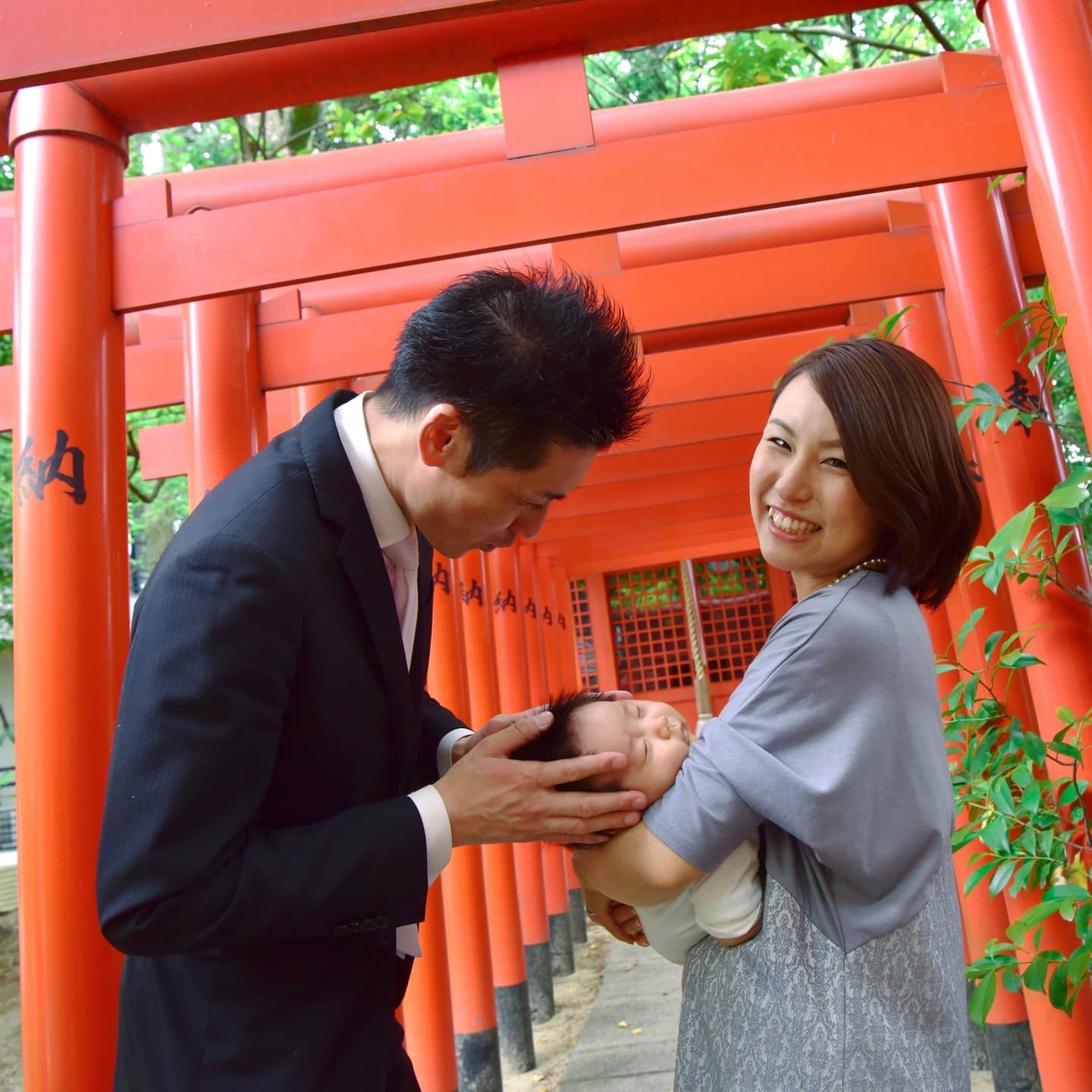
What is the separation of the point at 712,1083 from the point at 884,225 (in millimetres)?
4106

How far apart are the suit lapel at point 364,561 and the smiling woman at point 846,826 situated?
39 cm

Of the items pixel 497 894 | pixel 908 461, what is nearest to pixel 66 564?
pixel 908 461

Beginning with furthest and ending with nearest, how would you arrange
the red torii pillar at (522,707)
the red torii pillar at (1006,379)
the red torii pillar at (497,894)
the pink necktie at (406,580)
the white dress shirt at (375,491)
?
1. the red torii pillar at (522,707)
2. the red torii pillar at (497,894)
3. the red torii pillar at (1006,379)
4. the pink necktie at (406,580)
5. the white dress shirt at (375,491)

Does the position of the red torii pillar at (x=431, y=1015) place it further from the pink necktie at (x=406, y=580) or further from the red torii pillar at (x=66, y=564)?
the pink necktie at (x=406, y=580)

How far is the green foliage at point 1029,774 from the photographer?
10.00 feet

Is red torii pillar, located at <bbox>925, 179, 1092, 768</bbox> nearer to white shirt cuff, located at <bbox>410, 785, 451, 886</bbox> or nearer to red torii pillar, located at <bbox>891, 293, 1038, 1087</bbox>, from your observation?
red torii pillar, located at <bbox>891, 293, 1038, 1087</bbox>

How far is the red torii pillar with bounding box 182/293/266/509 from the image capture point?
164 inches

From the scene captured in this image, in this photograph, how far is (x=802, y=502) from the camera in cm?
175

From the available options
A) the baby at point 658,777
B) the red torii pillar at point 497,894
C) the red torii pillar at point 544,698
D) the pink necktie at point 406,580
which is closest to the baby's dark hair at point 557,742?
the baby at point 658,777

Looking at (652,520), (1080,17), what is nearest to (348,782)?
(1080,17)

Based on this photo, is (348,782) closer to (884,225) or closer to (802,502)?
(802,502)

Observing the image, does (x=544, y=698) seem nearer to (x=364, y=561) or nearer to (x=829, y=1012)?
(x=364, y=561)

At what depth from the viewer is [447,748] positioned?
2.11 m

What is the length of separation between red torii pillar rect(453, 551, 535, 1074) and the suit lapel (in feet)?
17.4
